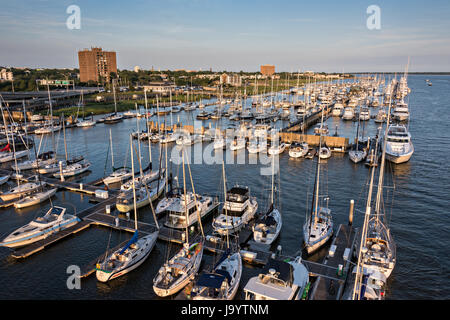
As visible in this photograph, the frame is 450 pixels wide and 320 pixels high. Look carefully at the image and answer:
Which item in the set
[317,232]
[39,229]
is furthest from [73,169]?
[317,232]

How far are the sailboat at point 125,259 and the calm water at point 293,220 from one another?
1.92 feet

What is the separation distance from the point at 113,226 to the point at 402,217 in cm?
2932

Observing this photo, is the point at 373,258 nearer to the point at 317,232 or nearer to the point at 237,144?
the point at 317,232

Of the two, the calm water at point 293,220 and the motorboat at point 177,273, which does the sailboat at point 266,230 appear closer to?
the calm water at point 293,220

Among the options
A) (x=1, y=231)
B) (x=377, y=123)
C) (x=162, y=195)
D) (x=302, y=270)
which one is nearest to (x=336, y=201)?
(x=302, y=270)

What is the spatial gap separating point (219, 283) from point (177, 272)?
3868 mm

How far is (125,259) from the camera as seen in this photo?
2355cm

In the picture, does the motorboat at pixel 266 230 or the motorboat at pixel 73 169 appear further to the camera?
the motorboat at pixel 73 169

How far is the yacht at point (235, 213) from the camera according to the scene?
92.3 ft

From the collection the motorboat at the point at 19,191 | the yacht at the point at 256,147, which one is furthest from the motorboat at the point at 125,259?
the yacht at the point at 256,147

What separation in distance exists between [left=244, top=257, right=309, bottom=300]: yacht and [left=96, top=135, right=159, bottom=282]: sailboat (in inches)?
376

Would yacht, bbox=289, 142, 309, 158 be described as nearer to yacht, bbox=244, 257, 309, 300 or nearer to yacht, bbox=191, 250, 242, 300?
yacht, bbox=191, 250, 242, 300

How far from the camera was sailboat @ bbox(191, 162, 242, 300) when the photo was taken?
19.2 meters

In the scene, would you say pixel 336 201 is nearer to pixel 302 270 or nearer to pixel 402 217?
pixel 402 217
